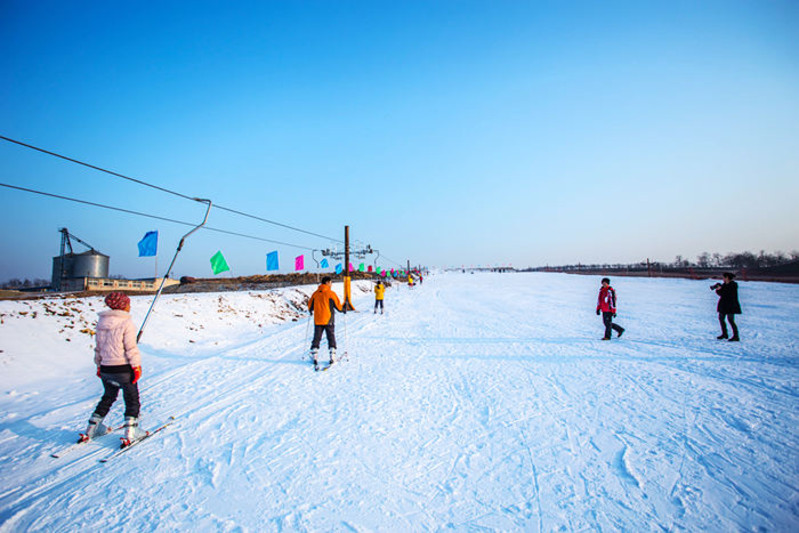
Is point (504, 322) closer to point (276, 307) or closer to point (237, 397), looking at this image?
point (237, 397)

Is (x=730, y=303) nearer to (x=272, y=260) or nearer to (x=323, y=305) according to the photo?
(x=323, y=305)

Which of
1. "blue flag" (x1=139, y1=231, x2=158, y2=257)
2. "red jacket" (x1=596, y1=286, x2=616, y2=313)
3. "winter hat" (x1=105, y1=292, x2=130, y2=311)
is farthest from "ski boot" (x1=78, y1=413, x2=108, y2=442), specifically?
"red jacket" (x1=596, y1=286, x2=616, y2=313)

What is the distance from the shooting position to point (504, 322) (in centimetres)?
1352

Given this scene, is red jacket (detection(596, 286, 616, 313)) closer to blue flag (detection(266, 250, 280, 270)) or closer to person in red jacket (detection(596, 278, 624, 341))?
person in red jacket (detection(596, 278, 624, 341))

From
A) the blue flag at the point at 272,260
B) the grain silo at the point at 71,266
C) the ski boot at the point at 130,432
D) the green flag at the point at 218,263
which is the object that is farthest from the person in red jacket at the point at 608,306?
the grain silo at the point at 71,266

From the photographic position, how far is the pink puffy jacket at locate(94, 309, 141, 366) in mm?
4020

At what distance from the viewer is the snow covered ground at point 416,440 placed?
9.27 ft

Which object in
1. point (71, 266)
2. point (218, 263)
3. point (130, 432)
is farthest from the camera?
point (71, 266)

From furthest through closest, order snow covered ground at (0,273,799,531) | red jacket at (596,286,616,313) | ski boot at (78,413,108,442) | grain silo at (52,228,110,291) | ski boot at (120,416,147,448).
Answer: grain silo at (52,228,110,291)
red jacket at (596,286,616,313)
ski boot at (78,413,108,442)
ski boot at (120,416,147,448)
snow covered ground at (0,273,799,531)

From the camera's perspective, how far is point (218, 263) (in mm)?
10852

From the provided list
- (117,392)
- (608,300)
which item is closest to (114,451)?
(117,392)

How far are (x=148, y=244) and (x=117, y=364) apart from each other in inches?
249

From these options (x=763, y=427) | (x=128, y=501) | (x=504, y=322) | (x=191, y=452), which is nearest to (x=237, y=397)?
(x=191, y=452)

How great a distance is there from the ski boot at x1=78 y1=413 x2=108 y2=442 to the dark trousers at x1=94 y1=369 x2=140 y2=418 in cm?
8
